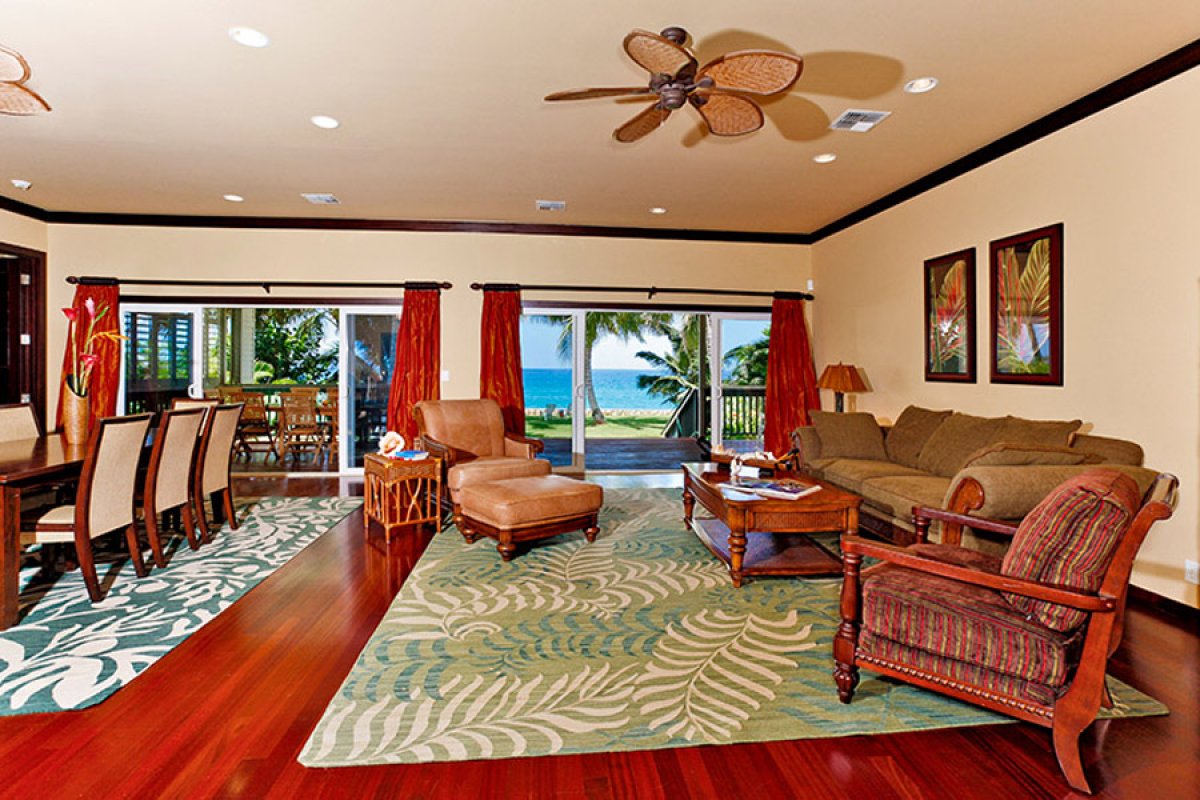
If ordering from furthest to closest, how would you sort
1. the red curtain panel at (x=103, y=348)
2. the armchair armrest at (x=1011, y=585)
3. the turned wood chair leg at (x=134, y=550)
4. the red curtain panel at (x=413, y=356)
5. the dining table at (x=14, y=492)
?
the red curtain panel at (x=413, y=356) < the red curtain panel at (x=103, y=348) < the turned wood chair leg at (x=134, y=550) < the dining table at (x=14, y=492) < the armchair armrest at (x=1011, y=585)

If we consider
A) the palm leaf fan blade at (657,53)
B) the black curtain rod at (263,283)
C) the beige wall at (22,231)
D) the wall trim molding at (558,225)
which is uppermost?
the wall trim molding at (558,225)

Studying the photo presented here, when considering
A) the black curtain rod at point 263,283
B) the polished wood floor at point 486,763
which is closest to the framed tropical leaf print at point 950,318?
the polished wood floor at point 486,763

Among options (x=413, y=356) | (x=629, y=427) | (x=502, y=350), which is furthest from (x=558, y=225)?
(x=629, y=427)

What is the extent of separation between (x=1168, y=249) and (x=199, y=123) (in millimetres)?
5668

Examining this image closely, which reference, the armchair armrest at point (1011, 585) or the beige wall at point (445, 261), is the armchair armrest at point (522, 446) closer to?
the beige wall at point (445, 261)

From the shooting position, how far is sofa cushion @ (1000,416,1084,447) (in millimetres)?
3461

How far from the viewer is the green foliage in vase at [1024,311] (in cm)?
389

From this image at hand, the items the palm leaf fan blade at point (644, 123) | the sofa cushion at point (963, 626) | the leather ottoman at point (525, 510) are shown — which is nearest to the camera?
the sofa cushion at point (963, 626)

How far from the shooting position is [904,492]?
3.71 m

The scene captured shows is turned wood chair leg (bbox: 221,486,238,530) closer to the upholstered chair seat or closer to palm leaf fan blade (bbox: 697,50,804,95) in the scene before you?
the upholstered chair seat

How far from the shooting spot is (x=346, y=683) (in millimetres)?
2258

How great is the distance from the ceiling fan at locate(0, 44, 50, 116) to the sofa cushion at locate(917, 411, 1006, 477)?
5274 millimetres

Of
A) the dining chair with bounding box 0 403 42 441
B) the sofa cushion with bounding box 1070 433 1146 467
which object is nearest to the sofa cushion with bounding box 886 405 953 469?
the sofa cushion with bounding box 1070 433 1146 467

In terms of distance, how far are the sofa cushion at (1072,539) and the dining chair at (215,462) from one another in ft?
14.2
